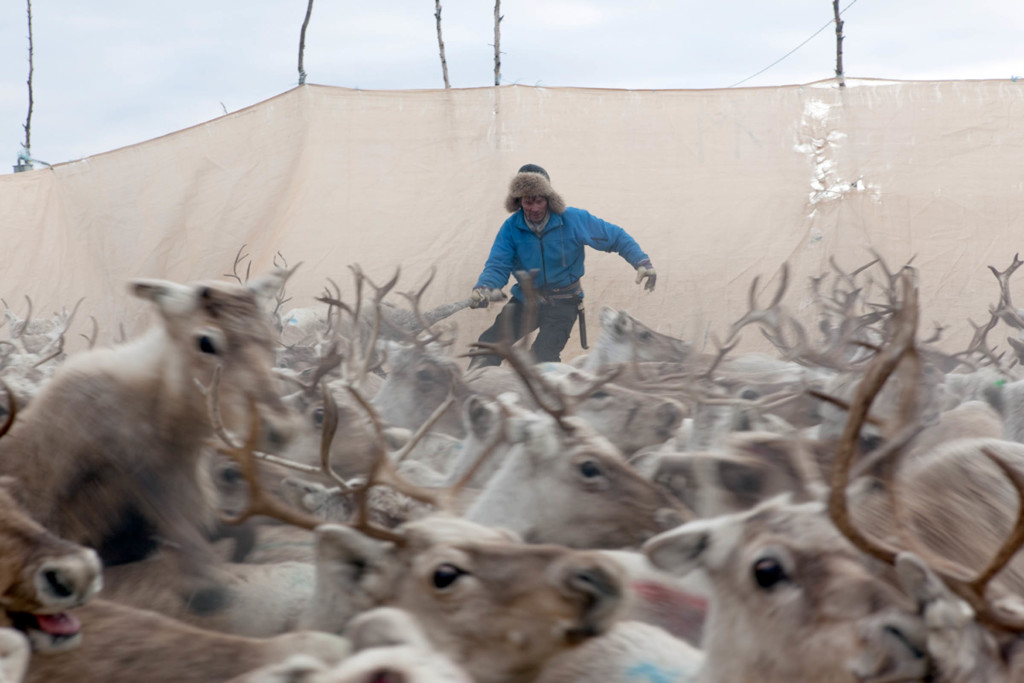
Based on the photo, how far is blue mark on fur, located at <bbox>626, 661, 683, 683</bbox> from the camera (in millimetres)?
1967

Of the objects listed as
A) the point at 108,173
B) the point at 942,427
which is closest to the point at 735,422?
the point at 942,427

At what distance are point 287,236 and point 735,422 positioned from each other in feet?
21.4

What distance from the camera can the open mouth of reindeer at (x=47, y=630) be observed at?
5.98 feet

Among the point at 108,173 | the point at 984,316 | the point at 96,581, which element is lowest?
the point at 984,316

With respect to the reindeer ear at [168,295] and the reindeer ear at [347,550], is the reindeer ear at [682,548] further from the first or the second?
the reindeer ear at [168,295]

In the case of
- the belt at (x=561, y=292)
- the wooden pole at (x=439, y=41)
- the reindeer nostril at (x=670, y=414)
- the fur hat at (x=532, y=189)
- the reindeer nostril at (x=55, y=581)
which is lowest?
the reindeer nostril at (x=670, y=414)

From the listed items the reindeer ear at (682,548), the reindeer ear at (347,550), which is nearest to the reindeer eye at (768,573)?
the reindeer ear at (682,548)

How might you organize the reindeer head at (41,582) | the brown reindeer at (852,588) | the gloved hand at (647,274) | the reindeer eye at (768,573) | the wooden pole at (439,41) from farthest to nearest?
the wooden pole at (439,41)
the gloved hand at (647,274)
the reindeer head at (41,582)
the reindeer eye at (768,573)
the brown reindeer at (852,588)

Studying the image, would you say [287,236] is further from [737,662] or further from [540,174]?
[737,662]

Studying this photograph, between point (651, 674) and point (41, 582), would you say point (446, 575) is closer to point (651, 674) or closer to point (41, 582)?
point (651, 674)

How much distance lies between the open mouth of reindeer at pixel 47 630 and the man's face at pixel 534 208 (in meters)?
5.20

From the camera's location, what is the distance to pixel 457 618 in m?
1.96

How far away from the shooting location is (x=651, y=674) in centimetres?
198

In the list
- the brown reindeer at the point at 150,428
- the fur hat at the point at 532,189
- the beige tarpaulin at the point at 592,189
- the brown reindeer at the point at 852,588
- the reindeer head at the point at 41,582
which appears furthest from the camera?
the beige tarpaulin at the point at 592,189
